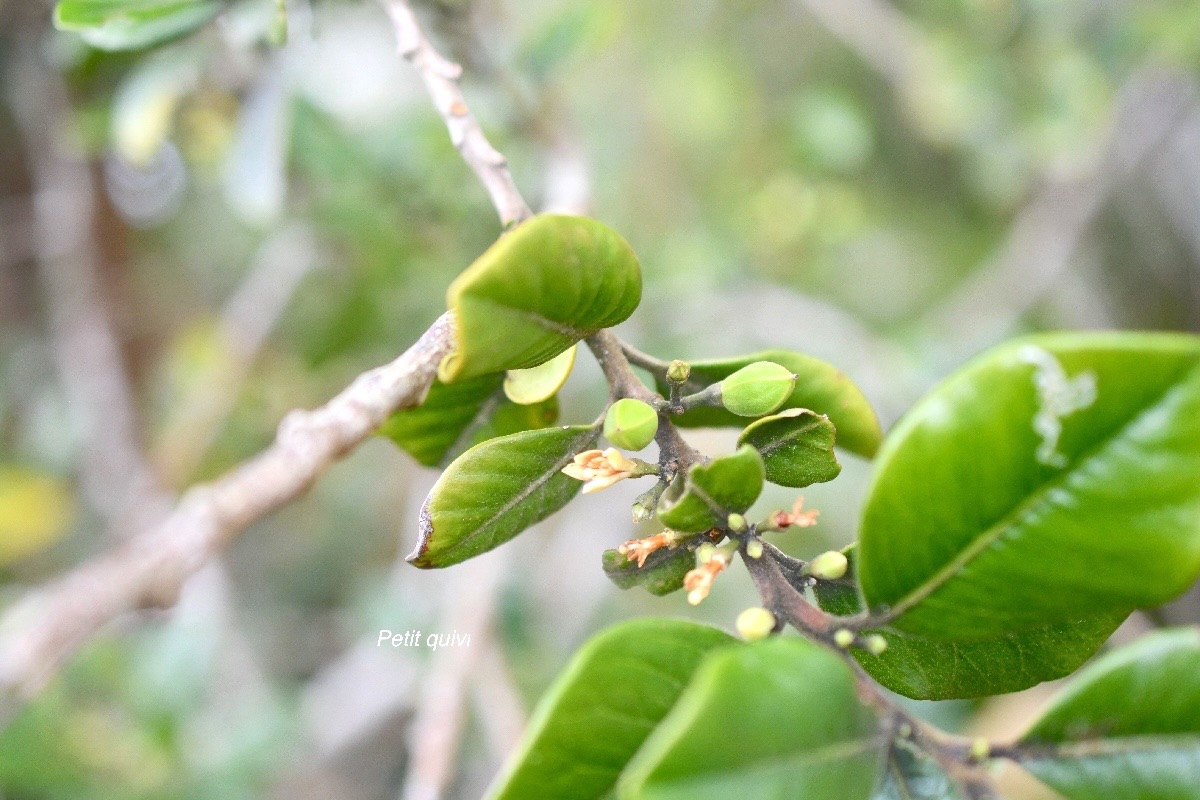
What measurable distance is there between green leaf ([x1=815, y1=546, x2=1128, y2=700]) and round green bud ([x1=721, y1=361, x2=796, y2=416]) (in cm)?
9

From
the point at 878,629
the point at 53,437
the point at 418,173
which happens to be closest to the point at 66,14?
the point at 878,629

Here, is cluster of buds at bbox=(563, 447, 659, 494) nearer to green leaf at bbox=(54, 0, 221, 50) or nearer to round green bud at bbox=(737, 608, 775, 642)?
round green bud at bbox=(737, 608, 775, 642)

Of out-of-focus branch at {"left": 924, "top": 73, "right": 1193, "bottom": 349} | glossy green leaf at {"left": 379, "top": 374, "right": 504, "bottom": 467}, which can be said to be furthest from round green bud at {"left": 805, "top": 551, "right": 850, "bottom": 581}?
out-of-focus branch at {"left": 924, "top": 73, "right": 1193, "bottom": 349}

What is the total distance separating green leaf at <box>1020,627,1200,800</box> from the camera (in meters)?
0.37

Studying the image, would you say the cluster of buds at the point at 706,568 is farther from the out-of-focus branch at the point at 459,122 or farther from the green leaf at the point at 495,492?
the out-of-focus branch at the point at 459,122

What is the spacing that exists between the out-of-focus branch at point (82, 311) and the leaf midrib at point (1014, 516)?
5.48 ft

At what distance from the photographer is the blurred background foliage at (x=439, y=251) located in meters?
1.34

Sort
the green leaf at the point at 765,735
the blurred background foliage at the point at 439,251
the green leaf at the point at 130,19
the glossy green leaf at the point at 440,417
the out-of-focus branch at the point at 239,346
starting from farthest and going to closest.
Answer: the out-of-focus branch at the point at 239,346
the blurred background foliage at the point at 439,251
the green leaf at the point at 130,19
the glossy green leaf at the point at 440,417
the green leaf at the point at 765,735

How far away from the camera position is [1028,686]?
437 millimetres

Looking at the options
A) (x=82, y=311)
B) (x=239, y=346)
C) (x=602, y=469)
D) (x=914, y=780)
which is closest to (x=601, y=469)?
(x=602, y=469)

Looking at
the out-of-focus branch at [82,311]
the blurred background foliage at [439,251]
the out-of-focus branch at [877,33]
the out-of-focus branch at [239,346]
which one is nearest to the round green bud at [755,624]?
the blurred background foliage at [439,251]

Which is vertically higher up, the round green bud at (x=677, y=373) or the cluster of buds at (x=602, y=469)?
the round green bud at (x=677, y=373)

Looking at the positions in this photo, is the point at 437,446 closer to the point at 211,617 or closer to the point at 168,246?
the point at 211,617

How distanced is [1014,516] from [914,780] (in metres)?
0.14
